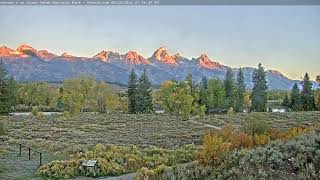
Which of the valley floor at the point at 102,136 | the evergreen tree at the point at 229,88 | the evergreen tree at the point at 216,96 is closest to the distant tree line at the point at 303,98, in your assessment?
the valley floor at the point at 102,136

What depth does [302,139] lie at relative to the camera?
300 inches

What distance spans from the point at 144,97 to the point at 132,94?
36.6 inches

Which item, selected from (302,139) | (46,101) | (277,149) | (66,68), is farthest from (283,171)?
(66,68)

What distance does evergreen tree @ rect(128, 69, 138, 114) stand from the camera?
93.1 ft

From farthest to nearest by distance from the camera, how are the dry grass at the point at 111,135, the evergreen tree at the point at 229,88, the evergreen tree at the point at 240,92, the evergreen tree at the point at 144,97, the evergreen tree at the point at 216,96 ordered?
the evergreen tree at the point at 229,88, the evergreen tree at the point at 144,97, the evergreen tree at the point at 240,92, the evergreen tree at the point at 216,96, the dry grass at the point at 111,135

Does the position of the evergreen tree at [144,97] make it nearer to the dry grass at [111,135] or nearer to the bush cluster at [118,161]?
the dry grass at [111,135]

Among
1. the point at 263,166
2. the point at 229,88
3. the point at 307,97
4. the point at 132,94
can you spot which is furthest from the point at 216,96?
the point at 263,166

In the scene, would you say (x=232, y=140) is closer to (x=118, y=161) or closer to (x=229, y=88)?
(x=118, y=161)

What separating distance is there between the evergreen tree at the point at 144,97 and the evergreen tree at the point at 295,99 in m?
10.2

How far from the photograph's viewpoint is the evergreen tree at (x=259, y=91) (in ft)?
83.5

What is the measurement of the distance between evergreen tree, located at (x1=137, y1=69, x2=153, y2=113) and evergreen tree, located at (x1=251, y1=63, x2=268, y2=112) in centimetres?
756

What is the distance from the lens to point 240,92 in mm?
28859

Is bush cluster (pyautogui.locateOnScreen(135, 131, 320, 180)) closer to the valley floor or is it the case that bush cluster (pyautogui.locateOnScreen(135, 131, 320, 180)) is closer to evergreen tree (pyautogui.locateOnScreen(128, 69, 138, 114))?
the valley floor

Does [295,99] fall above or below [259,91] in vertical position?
below
